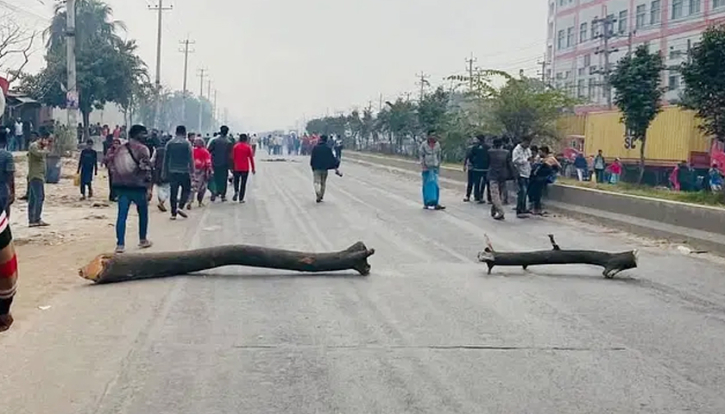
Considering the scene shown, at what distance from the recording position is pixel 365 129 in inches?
3273

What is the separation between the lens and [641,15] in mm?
66250

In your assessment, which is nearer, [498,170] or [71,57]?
[498,170]

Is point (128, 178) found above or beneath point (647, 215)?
above

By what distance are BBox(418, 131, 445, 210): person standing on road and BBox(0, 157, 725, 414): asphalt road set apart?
8.48 m

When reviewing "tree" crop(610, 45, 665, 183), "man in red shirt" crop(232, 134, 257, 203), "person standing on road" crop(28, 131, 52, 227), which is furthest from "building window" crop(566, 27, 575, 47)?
"person standing on road" crop(28, 131, 52, 227)

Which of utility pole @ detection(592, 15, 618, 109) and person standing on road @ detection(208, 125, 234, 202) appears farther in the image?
utility pole @ detection(592, 15, 618, 109)

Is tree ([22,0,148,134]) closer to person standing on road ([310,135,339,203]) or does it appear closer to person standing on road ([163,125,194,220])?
person standing on road ([310,135,339,203])

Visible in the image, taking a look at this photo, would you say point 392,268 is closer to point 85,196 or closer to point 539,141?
point 85,196

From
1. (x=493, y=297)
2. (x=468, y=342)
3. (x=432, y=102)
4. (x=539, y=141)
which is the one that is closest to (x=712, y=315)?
(x=493, y=297)

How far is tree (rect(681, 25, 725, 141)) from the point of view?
723 inches

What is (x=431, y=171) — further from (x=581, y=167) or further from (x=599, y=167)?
(x=581, y=167)

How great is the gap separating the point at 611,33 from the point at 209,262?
6167cm

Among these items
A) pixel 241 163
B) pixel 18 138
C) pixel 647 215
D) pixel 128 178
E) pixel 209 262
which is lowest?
pixel 209 262

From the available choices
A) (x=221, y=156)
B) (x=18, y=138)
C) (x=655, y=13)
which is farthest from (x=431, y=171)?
(x=655, y=13)
